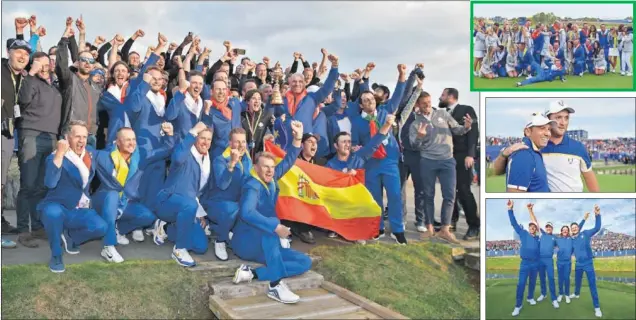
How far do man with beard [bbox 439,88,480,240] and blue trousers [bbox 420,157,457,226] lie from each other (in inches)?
2.9

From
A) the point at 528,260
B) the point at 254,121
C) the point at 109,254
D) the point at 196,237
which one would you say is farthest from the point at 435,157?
the point at 109,254

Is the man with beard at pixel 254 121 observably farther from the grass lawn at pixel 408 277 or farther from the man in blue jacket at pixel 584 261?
the man in blue jacket at pixel 584 261

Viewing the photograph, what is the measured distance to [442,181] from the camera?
6.21 m

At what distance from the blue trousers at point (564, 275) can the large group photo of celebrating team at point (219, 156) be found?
0.80 meters

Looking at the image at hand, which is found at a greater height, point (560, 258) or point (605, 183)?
point (605, 183)

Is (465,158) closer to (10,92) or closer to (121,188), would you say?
(121,188)

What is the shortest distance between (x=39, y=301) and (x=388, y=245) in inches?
115

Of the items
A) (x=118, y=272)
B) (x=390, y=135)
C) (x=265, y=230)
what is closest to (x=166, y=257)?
(x=118, y=272)

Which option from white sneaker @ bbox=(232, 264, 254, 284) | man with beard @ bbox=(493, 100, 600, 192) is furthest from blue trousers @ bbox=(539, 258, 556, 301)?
white sneaker @ bbox=(232, 264, 254, 284)

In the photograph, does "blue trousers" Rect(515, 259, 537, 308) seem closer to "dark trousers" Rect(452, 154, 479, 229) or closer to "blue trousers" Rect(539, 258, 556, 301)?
"blue trousers" Rect(539, 258, 556, 301)

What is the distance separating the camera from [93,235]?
4977 mm

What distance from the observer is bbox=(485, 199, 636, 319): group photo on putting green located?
5.81m

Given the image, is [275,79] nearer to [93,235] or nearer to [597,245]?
[93,235]

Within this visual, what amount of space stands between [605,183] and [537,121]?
788mm
